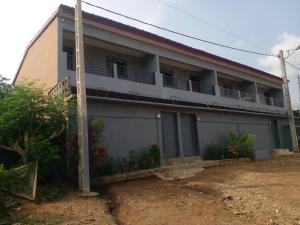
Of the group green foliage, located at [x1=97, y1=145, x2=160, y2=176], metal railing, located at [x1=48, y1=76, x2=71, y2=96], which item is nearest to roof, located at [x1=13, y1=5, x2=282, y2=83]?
metal railing, located at [x1=48, y1=76, x2=71, y2=96]

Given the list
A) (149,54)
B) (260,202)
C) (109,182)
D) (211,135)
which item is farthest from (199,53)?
(260,202)

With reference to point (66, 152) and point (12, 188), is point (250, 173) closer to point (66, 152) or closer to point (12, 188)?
point (66, 152)

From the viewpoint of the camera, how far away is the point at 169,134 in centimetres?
1531

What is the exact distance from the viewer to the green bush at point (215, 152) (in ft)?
52.1

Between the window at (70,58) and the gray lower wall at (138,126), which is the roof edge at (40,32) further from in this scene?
the gray lower wall at (138,126)

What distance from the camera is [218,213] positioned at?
272 inches

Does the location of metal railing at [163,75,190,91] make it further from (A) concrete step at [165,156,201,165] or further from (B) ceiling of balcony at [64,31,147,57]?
(A) concrete step at [165,156,201,165]

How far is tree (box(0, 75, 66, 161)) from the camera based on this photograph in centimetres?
891

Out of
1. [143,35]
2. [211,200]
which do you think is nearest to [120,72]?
[143,35]

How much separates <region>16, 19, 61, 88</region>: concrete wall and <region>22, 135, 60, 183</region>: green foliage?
3.32 metres

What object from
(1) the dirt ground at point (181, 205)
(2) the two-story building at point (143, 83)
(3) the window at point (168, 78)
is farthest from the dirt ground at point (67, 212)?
(3) the window at point (168, 78)

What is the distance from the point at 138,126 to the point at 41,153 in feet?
17.4

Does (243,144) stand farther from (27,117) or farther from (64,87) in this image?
(27,117)

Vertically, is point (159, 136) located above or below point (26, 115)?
below
